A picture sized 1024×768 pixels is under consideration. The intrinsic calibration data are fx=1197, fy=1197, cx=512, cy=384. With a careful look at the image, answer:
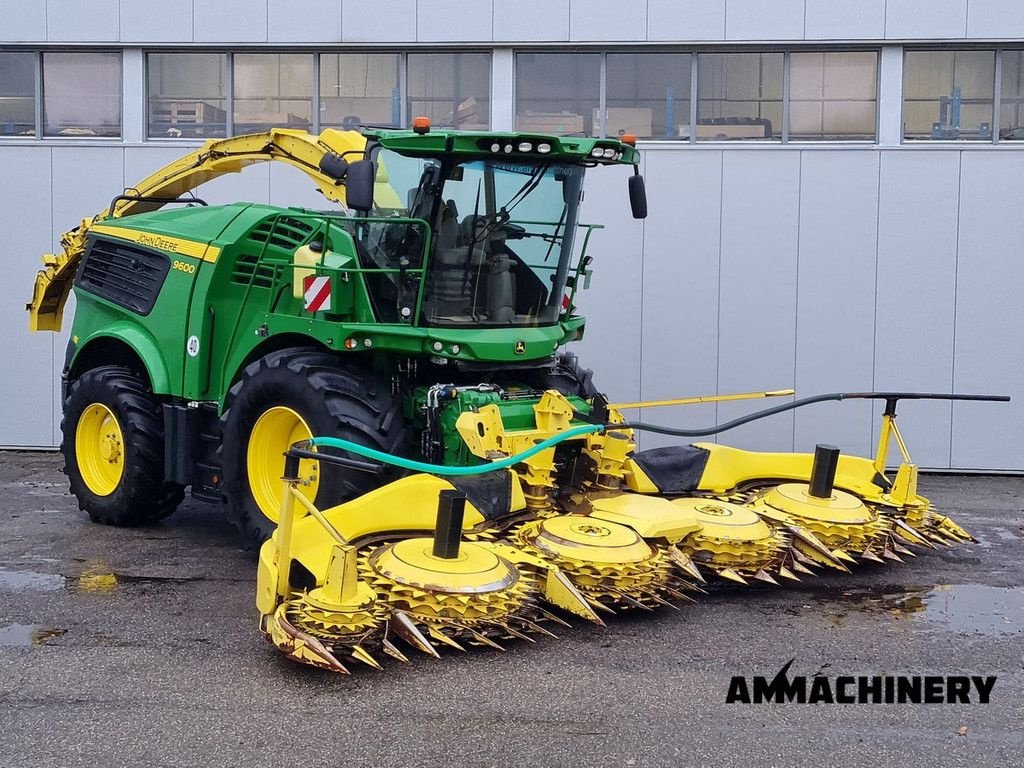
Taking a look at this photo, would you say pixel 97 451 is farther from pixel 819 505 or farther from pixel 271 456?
pixel 819 505

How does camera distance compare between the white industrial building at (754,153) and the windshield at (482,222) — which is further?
the white industrial building at (754,153)

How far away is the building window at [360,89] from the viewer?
12227 mm

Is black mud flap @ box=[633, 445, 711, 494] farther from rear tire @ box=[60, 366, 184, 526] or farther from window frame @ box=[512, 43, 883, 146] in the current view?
window frame @ box=[512, 43, 883, 146]

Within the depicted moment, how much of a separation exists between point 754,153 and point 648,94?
122 cm

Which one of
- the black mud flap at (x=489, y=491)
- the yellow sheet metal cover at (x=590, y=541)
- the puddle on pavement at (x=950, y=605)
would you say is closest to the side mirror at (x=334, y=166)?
the black mud flap at (x=489, y=491)

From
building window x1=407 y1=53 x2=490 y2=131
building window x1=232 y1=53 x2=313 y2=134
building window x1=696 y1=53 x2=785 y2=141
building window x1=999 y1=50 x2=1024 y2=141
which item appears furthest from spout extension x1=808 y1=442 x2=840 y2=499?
building window x1=232 y1=53 x2=313 y2=134

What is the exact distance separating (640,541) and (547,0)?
7.09 meters

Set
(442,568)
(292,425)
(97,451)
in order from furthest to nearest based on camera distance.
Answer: (97,451), (292,425), (442,568)

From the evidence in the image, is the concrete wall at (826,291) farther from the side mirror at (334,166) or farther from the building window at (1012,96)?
the side mirror at (334,166)

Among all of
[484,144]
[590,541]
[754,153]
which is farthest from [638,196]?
[754,153]

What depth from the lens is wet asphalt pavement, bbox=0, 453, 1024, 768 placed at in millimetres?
4711

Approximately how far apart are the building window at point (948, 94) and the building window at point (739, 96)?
4.08ft

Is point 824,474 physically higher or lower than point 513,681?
higher

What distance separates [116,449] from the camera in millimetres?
9070
